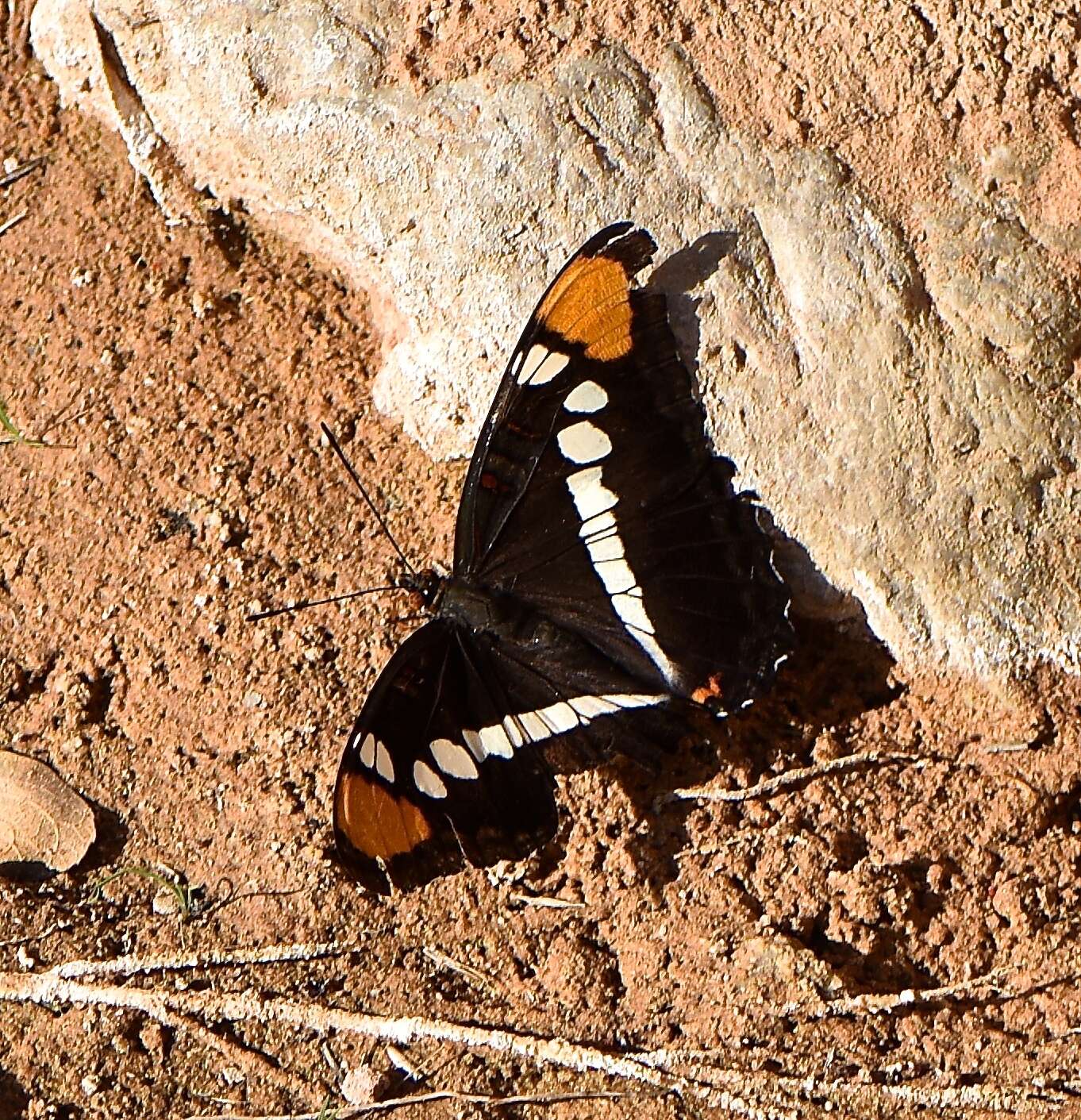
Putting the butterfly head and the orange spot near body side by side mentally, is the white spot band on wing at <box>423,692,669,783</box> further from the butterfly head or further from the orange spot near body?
the butterfly head

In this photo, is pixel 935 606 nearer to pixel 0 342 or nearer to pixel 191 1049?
pixel 191 1049

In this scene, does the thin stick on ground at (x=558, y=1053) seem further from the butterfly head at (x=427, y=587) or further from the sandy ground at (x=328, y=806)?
the butterfly head at (x=427, y=587)

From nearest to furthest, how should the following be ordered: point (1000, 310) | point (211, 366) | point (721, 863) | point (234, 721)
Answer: point (1000, 310) < point (721, 863) < point (234, 721) < point (211, 366)

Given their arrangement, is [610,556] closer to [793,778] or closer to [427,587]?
[427,587]

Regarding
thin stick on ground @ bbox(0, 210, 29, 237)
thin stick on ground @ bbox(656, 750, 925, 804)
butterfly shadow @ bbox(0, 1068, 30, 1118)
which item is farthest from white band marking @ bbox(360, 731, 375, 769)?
thin stick on ground @ bbox(0, 210, 29, 237)

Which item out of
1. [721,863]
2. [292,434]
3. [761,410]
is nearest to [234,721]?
[292,434]

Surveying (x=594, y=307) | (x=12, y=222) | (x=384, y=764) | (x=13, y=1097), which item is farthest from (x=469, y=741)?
(x=12, y=222)
